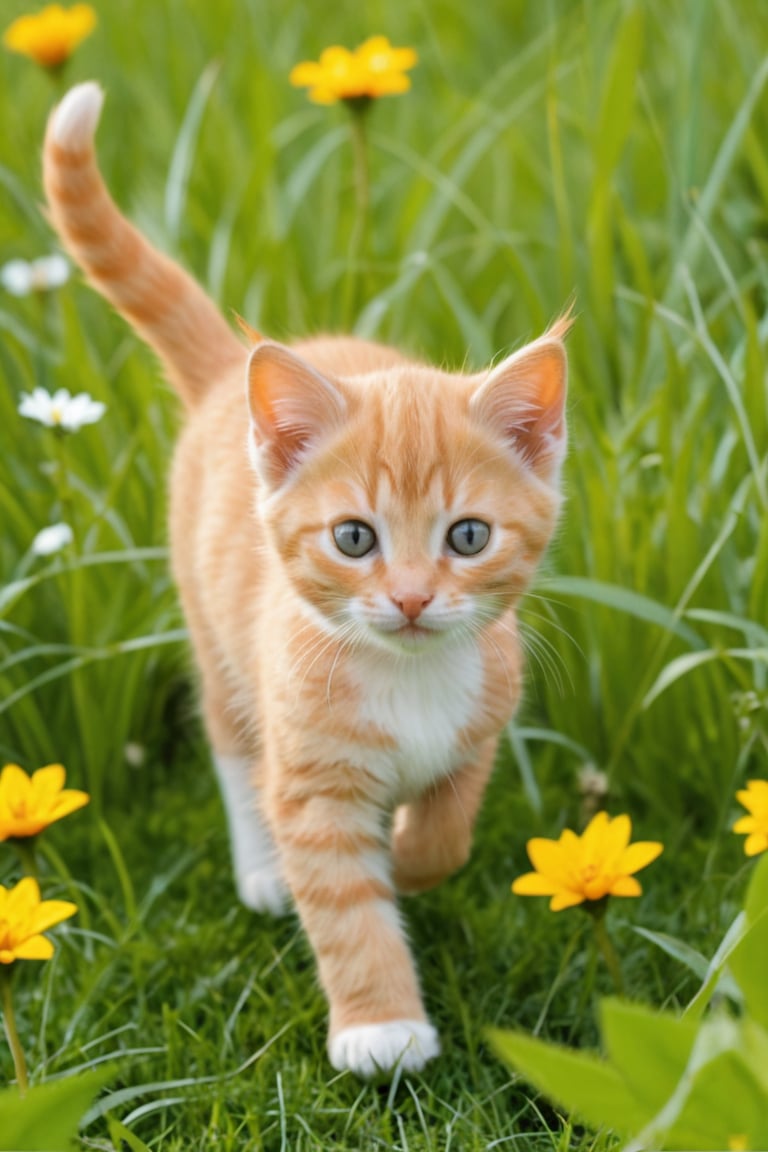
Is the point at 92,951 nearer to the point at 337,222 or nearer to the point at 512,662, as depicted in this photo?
the point at 512,662

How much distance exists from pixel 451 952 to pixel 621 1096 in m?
0.94

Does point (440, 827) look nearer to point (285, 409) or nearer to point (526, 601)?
point (285, 409)

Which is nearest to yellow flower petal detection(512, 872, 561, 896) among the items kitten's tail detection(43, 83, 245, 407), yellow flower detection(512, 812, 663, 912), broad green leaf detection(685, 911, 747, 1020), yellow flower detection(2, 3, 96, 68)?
yellow flower detection(512, 812, 663, 912)

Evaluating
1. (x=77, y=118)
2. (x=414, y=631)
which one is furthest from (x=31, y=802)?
(x=77, y=118)

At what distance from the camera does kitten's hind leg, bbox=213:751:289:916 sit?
2285 millimetres

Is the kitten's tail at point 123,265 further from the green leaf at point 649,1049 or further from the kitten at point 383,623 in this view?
the green leaf at point 649,1049

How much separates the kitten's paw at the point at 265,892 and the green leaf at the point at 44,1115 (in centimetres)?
103

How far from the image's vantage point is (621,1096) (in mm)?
1232

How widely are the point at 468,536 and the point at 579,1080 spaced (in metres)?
0.75

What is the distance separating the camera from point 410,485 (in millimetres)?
1780

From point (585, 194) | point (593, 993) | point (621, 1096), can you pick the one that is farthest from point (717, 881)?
point (585, 194)

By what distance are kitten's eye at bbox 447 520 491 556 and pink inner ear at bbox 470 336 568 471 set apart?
144 mm

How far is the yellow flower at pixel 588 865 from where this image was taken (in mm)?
1691

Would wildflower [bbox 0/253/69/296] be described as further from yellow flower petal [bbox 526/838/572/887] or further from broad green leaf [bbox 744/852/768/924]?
broad green leaf [bbox 744/852/768/924]
